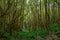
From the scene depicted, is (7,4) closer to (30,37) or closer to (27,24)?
(30,37)

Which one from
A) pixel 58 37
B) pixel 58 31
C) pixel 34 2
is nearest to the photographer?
pixel 58 37

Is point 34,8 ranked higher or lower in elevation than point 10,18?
higher

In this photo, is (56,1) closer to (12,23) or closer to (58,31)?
(58,31)

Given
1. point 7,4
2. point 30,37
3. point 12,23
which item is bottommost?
point 30,37

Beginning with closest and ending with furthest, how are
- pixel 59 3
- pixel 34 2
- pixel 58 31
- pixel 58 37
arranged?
pixel 58 37 < pixel 58 31 < pixel 59 3 < pixel 34 2

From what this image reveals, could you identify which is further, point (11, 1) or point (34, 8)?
point (34, 8)

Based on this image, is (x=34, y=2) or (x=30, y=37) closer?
(x=30, y=37)

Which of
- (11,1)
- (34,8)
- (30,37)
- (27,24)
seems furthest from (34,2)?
(30,37)

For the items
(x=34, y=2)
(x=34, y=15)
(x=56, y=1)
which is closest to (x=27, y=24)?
(x=34, y=15)

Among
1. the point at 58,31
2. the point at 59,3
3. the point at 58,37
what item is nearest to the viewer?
the point at 58,37

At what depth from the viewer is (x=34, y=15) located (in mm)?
7629

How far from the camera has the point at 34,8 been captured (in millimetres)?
7734

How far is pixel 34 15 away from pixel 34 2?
596mm

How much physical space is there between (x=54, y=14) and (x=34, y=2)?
43.3 inches
